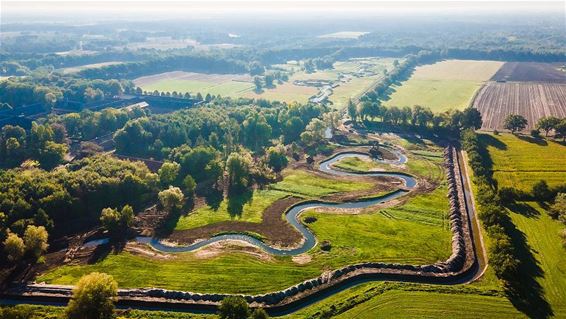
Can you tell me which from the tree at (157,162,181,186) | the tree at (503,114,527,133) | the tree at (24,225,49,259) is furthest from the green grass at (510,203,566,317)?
the tree at (24,225,49,259)

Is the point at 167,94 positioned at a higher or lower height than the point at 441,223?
higher

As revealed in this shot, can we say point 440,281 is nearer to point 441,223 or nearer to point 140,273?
point 441,223

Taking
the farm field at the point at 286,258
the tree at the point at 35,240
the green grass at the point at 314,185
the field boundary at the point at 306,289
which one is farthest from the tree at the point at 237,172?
the tree at the point at 35,240

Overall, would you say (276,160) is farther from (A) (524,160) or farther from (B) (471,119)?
(B) (471,119)

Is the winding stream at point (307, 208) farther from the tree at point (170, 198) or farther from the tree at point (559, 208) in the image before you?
the tree at point (559, 208)

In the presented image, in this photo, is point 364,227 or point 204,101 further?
point 204,101

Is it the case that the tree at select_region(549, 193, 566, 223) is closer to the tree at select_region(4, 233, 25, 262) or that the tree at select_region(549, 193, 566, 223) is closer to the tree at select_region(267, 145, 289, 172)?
the tree at select_region(267, 145, 289, 172)

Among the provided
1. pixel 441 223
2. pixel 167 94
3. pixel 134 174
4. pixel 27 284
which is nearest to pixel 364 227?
pixel 441 223
